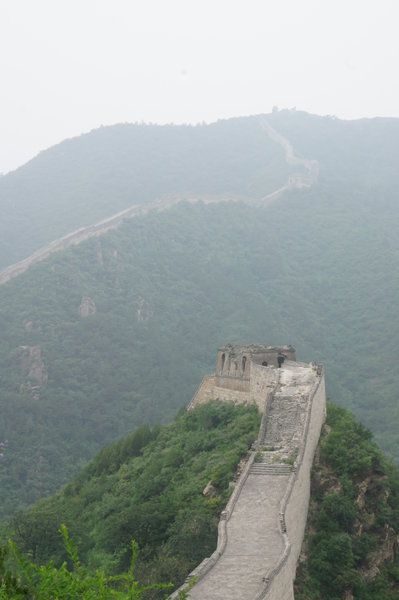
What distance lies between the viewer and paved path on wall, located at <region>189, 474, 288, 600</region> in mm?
15023

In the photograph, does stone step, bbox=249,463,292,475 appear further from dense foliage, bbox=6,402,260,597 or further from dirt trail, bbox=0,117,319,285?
dirt trail, bbox=0,117,319,285

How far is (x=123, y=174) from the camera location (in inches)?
4791

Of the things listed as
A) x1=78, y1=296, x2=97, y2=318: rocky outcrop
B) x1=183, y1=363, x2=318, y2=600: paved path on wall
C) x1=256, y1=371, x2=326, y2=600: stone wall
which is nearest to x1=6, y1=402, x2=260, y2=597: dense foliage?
x1=183, y1=363, x2=318, y2=600: paved path on wall

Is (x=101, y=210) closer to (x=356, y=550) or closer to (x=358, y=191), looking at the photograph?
(x=358, y=191)

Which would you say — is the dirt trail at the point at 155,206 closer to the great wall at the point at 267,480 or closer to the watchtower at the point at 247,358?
the watchtower at the point at 247,358

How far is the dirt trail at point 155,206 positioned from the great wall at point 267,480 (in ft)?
139

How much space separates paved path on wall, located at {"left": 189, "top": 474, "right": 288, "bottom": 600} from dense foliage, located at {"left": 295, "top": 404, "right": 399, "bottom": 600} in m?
1.83

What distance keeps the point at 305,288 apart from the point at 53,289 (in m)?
29.7

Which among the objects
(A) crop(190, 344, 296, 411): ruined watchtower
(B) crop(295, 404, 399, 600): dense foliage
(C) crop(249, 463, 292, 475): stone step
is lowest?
(B) crop(295, 404, 399, 600): dense foliage

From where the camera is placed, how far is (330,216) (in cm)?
10069

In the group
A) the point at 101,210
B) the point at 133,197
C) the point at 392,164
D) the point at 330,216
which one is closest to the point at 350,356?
the point at 330,216

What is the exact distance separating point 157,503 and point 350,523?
17.6ft

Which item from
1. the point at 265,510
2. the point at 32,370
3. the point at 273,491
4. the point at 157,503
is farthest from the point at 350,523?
the point at 32,370

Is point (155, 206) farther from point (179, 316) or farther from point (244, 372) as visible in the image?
point (244, 372)
